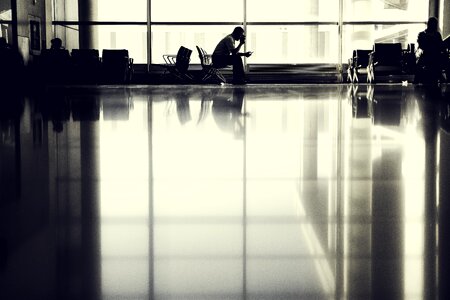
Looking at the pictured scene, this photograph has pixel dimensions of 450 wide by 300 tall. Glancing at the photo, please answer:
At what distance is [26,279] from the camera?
0.96 meters

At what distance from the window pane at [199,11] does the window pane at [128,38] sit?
0.50m

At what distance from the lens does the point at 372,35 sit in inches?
681

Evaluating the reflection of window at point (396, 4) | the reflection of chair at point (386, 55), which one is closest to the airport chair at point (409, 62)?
the reflection of chair at point (386, 55)

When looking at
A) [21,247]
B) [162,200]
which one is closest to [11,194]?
[162,200]

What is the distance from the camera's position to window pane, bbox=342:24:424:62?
56.5ft

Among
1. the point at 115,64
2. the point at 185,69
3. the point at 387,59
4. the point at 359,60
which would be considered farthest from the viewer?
the point at 359,60

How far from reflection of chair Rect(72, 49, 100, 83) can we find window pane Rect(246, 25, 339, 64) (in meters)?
4.13

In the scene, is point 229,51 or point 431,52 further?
point 229,51

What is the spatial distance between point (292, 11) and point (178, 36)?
2.86 metres

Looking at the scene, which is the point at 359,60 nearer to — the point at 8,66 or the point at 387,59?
the point at 387,59

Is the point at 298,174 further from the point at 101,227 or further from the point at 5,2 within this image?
the point at 5,2

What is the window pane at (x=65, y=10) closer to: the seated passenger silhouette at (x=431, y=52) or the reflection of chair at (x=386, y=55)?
the reflection of chair at (x=386, y=55)

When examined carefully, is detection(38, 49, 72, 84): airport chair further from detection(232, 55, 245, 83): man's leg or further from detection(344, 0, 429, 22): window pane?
detection(344, 0, 429, 22): window pane

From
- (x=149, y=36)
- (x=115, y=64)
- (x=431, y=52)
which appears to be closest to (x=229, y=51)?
(x=115, y=64)
